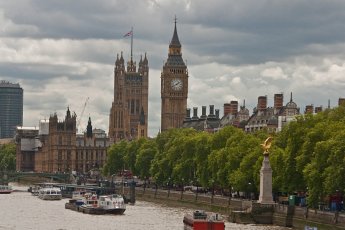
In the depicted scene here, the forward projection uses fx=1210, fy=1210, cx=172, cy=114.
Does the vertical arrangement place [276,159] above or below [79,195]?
above

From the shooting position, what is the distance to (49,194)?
567ft

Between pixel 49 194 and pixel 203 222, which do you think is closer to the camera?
pixel 203 222

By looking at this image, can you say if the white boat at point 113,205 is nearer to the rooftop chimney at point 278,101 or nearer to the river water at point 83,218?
the river water at point 83,218

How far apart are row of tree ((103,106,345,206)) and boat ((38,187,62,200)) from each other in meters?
15.0

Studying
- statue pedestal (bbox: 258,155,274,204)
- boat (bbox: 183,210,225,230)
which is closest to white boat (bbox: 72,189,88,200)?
statue pedestal (bbox: 258,155,274,204)

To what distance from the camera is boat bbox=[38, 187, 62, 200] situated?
172 meters

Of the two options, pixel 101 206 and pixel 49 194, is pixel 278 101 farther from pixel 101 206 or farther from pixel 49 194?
pixel 101 206

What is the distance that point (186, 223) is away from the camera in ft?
335

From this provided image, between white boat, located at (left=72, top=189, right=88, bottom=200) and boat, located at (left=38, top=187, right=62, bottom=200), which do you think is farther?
boat, located at (left=38, top=187, right=62, bottom=200)

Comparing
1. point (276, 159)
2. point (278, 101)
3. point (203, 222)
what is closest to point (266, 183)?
point (276, 159)

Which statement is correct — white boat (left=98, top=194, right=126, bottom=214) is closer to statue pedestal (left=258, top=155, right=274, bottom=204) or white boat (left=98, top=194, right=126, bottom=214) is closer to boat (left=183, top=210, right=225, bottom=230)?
statue pedestal (left=258, top=155, right=274, bottom=204)

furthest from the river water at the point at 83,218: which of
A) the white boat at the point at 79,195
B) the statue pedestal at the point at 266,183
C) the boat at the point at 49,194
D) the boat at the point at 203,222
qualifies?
the boat at the point at 49,194

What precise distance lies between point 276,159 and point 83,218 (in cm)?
2202

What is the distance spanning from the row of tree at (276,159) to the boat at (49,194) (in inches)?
592
